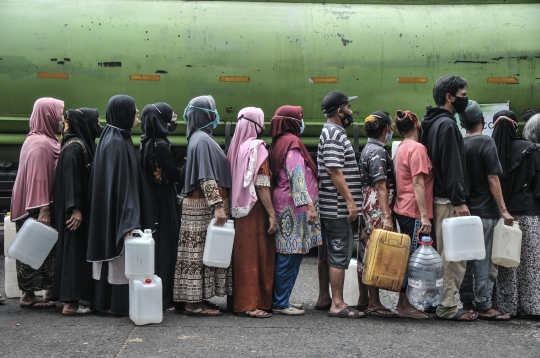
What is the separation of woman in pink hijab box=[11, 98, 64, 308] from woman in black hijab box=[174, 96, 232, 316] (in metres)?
1.00

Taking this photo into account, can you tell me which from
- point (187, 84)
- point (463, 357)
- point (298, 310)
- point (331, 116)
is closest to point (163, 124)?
point (331, 116)

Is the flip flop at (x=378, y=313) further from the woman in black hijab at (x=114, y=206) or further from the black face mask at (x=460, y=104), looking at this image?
the woman in black hijab at (x=114, y=206)

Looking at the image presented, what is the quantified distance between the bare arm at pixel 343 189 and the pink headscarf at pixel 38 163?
6.74ft

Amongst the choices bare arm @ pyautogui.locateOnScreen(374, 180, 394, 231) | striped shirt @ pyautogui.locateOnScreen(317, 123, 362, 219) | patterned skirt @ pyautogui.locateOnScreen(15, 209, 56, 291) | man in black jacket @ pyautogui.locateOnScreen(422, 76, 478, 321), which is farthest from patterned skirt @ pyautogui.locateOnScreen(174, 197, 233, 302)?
man in black jacket @ pyautogui.locateOnScreen(422, 76, 478, 321)

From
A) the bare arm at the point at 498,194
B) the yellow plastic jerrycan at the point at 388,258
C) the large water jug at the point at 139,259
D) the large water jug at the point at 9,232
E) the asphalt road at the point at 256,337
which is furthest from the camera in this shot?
the large water jug at the point at 9,232

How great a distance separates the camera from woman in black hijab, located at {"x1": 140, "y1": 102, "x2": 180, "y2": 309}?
5.62 meters

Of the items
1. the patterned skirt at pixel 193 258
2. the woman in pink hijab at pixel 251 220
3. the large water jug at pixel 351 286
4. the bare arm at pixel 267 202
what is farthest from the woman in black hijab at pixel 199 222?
the large water jug at pixel 351 286

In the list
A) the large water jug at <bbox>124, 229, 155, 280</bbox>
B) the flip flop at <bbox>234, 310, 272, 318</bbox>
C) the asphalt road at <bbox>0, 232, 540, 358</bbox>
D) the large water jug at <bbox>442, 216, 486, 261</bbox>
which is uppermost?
the large water jug at <bbox>442, 216, 486, 261</bbox>

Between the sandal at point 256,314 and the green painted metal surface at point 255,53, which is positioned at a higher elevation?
the green painted metal surface at point 255,53

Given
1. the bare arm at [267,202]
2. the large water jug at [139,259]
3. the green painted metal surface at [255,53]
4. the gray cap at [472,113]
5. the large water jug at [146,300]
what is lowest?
the large water jug at [146,300]

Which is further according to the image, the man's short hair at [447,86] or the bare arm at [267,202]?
the man's short hair at [447,86]

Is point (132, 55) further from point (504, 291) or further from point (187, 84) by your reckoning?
point (504, 291)

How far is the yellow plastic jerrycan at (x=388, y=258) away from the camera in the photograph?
5.30 m

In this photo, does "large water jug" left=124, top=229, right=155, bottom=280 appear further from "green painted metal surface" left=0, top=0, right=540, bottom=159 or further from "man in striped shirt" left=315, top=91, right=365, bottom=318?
"green painted metal surface" left=0, top=0, right=540, bottom=159
